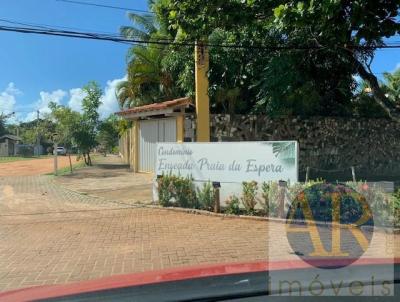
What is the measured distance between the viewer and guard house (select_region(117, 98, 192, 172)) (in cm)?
1714

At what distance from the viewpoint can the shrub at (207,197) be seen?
432 inches

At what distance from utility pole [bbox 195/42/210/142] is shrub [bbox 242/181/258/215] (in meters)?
6.10

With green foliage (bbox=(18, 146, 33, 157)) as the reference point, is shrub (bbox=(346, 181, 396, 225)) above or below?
below

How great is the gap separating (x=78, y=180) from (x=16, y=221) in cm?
912

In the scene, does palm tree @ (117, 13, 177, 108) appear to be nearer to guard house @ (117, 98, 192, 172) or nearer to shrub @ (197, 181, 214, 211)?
guard house @ (117, 98, 192, 172)

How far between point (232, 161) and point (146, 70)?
1117 centimetres

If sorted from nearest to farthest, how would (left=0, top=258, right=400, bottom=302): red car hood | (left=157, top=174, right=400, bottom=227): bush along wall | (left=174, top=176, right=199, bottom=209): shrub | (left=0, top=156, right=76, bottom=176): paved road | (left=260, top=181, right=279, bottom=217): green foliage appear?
(left=0, top=258, right=400, bottom=302): red car hood < (left=157, top=174, right=400, bottom=227): bush along wall < (left=260, top=181, right=279, bottom=217): green foliage < (left=174, top=176, right=199, bottom=209): shrub < (left=0, top=156, right=76, bottom=176): paved road

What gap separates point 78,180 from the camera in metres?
19.3

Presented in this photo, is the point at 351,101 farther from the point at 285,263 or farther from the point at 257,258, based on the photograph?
the point at 285,263

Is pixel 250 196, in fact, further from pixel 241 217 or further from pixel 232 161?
pixel 232 161

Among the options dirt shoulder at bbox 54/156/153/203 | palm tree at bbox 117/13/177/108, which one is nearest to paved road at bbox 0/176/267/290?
dirt shoulder at bbox 54/156/153/203
